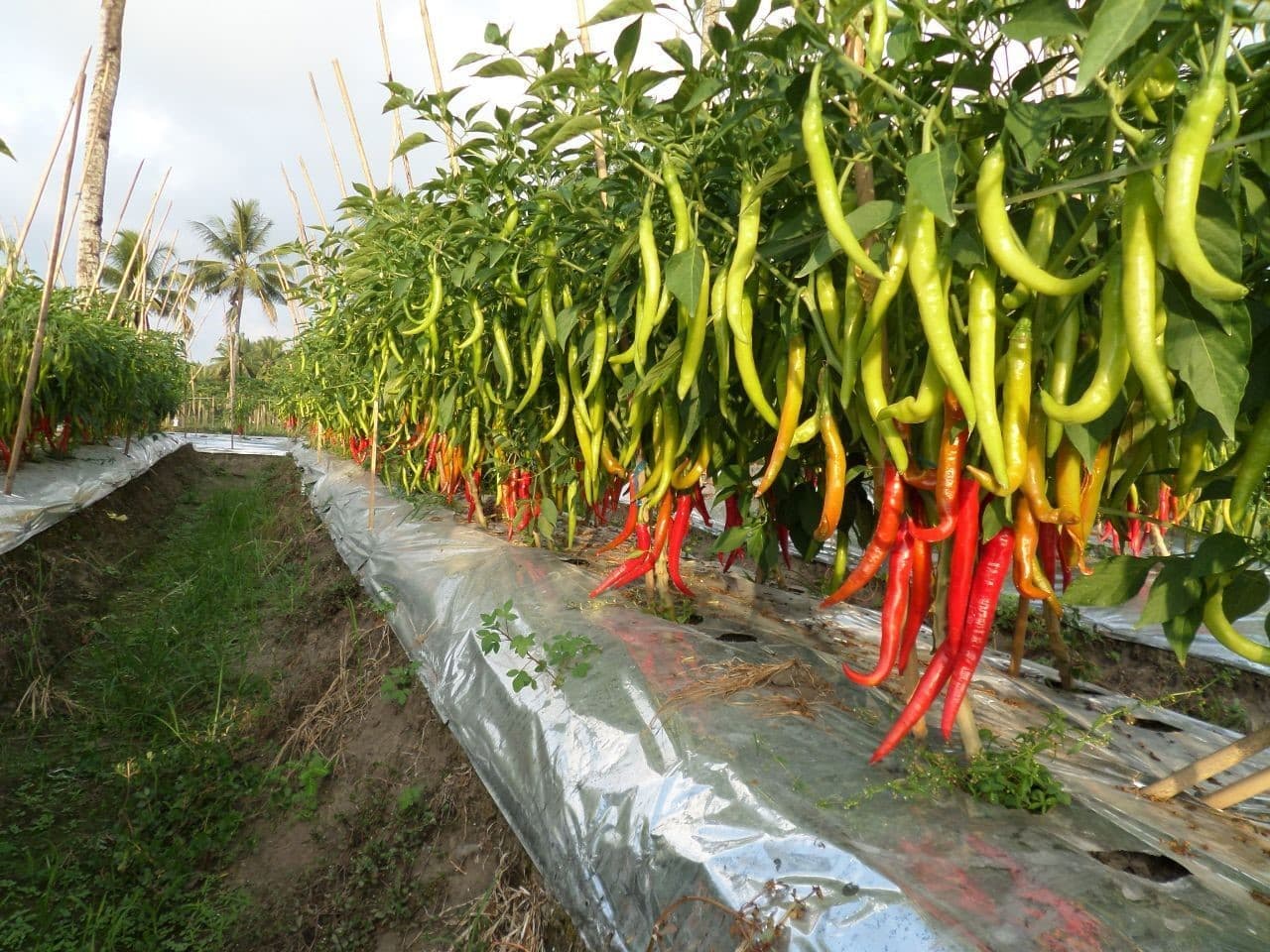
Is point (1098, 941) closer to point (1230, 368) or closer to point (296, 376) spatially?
point (1230, 368)

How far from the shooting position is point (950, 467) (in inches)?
42.6

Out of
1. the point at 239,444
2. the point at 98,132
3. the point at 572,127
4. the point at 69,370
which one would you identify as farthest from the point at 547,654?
the point at 239,444

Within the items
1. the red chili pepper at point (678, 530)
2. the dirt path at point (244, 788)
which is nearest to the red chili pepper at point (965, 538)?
the red chili pepper at point (678, 530)

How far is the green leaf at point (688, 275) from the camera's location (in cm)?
114

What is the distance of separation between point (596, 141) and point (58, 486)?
528 centimetres

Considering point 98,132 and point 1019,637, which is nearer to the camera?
point 1019,637

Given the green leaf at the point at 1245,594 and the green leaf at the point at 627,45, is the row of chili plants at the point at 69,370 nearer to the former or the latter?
the green leaf at the point at 627,45

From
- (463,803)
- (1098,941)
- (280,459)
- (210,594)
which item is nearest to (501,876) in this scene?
(463,803)

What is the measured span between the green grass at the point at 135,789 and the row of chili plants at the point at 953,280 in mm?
1862

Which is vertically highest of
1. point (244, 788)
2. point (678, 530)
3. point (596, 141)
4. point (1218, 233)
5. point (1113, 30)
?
point (596, 141)

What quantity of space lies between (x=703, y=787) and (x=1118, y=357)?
1026mm

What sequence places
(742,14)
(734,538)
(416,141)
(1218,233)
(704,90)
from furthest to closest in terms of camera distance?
(416,141) < (734,538) < (704,90) < (742,14) < (1218,233)

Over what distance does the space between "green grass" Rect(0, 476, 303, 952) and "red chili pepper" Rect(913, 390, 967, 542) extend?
2.18 meters

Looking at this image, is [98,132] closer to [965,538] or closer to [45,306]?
[45,306]
